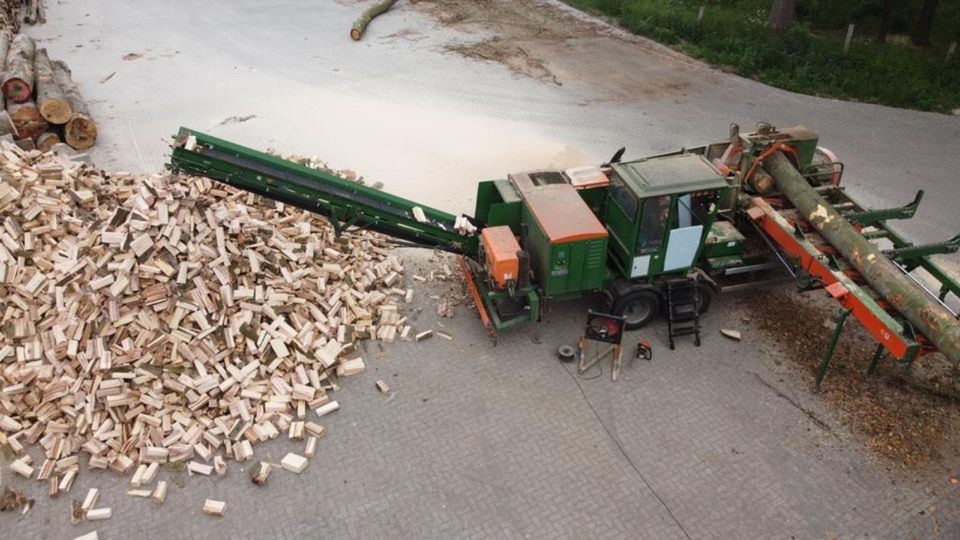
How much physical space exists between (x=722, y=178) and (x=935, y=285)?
16.0 ft

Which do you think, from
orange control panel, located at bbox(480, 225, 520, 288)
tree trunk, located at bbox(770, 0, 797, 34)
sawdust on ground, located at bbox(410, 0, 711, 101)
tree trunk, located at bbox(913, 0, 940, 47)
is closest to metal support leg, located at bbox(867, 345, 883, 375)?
orange control panel, located at bbox(480, 225, 520, 288)

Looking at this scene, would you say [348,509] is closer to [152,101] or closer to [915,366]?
[915,366]

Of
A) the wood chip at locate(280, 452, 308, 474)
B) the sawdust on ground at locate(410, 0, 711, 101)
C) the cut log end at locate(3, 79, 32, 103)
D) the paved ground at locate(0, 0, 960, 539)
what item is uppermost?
the sawdust on ground at locate(410, 0, 711, 101)

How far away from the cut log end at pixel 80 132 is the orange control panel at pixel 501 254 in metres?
9.94

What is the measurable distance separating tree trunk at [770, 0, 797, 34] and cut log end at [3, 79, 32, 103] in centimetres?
2103

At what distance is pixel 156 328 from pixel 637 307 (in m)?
6.86

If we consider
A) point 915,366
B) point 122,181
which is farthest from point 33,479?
point 915,366

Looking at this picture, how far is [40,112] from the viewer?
13.1m

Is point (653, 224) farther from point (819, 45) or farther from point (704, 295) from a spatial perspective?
point (819, 45)

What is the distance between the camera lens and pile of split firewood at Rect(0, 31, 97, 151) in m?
13.0

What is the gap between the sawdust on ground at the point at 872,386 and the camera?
7.96 m

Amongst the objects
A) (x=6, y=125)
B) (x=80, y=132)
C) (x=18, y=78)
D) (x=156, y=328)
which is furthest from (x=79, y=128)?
(x=156, y=328)

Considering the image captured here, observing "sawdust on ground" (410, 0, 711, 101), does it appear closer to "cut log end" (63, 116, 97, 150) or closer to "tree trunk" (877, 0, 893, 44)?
"tree trunk" (877, 0, 893, 44)

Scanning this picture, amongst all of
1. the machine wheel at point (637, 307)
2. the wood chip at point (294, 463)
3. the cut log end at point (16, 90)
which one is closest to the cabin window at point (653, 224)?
the machine wheel at point (637, 307)
